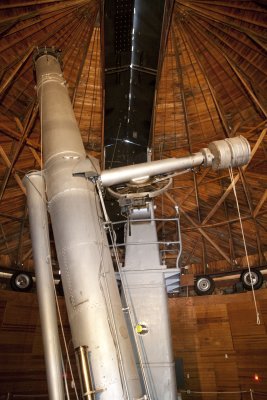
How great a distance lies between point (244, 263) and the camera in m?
14.9

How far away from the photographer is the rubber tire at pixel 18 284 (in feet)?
41.1

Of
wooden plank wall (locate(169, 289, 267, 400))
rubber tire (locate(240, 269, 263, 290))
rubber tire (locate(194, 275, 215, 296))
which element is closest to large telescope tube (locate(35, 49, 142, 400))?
wooden plank wall (locate(169, 289, 267, 400))

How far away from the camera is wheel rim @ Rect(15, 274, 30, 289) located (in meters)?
12.6

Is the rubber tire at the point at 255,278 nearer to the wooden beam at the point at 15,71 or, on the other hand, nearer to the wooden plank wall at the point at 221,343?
the wooden plank wall at the point at 221,343

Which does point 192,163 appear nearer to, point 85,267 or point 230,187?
point 85,267

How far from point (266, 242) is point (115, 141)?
10.9m

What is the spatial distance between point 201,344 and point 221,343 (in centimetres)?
76

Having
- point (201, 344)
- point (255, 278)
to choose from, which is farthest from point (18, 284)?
point (255, 278)

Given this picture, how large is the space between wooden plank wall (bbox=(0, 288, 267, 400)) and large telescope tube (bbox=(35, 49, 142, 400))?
365 inches

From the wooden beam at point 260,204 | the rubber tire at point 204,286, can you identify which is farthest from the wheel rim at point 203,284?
the wooden beam at point 260,204

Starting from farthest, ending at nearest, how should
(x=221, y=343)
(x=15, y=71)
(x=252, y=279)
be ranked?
(x=252, y=279)
(x=221, y=343)
(x=15, y=71)

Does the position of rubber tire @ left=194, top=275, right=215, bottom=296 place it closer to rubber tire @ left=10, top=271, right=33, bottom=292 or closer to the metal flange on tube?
rubber tire @ left=10, top=271, right=33, bottom=292

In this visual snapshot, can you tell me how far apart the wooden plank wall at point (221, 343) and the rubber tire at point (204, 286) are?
2.90 feet

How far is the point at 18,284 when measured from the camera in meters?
12.7
